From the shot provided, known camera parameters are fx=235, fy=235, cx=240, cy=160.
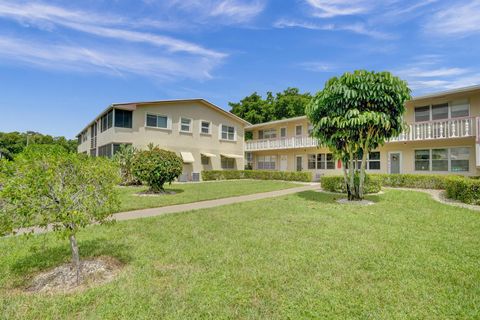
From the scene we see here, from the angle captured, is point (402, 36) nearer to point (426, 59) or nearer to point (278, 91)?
point (426, 59)

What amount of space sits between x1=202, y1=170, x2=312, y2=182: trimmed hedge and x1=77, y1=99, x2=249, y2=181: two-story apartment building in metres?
1.20

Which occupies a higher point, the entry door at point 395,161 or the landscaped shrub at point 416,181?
the entry door at point 395,161

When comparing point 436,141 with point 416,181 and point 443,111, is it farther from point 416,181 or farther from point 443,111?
point 416,181

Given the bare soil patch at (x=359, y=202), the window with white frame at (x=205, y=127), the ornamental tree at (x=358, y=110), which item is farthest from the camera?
the window with white frame at (x=205, y=127)

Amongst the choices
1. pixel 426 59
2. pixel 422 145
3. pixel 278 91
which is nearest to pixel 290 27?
pixel 426 59

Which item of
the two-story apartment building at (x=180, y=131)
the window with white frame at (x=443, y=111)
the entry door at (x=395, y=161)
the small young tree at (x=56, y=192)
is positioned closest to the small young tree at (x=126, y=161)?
the two-story apartment building at (x=180, y=131)

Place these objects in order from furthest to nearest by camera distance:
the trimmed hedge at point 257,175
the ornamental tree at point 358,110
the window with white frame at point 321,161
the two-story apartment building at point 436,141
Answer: the window with white frame at point 321,161
the trimmed hedge at point 257,175
the two-story apartment building at point 436,141
the ornamental tree at point 358,110

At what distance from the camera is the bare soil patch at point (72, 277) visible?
357cm

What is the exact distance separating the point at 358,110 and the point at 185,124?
17.8 m

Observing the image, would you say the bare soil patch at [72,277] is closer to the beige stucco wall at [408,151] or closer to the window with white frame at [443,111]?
the beige stucco wall at [408,151]

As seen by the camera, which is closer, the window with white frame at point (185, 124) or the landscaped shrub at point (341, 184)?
the landscaped shrub at point (341, 184)

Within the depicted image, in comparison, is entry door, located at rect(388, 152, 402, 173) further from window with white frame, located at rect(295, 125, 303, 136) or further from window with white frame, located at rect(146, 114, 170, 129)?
window with white frame, located at rect(146, 114, 170, 129)

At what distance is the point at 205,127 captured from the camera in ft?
83.5

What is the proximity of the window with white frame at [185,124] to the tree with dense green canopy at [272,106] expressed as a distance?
19484 mm
